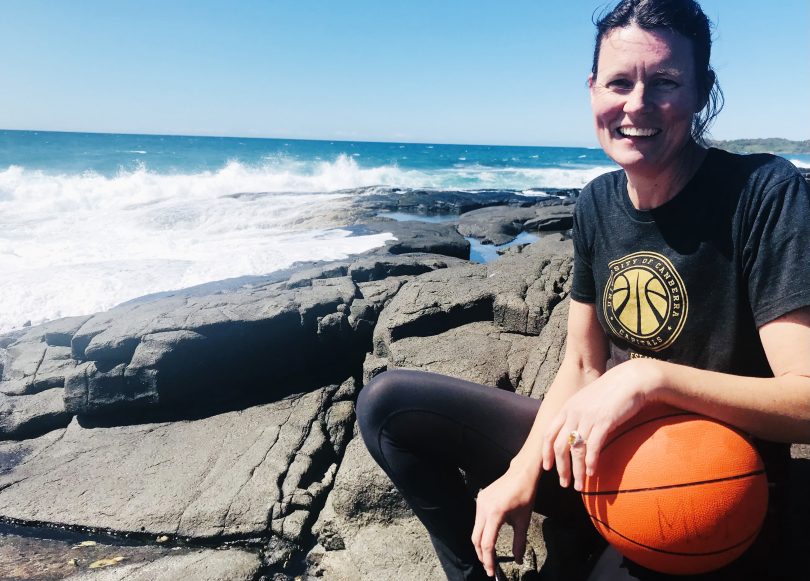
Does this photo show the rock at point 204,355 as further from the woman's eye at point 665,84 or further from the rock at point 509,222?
the rock at point 509,222

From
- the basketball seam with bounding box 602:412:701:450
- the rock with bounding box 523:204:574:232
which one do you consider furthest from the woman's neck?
the rock with bounding box 523:204:574:232

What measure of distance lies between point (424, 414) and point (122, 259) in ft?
31.8

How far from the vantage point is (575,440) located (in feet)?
5.14

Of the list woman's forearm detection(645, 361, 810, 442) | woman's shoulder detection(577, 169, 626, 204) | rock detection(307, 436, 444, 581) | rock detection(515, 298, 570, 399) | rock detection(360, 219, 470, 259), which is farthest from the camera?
rock detection(360, 219, 470, 259)

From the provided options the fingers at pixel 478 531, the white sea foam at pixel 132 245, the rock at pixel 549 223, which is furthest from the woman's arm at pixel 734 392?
the rock at pixel 549 223

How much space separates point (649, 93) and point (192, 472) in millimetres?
3498

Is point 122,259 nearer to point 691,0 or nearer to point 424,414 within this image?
point 424,414

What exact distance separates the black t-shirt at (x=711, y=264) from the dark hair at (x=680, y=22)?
244 mm

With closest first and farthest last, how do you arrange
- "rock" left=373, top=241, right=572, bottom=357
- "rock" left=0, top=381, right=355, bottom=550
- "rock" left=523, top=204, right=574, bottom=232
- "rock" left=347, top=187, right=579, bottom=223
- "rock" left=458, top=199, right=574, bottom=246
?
"rock" left=0, top=381, right=355, bottom=550, "rock" left=373, top=241, right=572, bottom=357, "rock" left=458, top=199, right=574, bottom=246, "rock" left=523, top=204, right=574, bottom=232, "rock" left=347, top=187, right=579, bottom=223

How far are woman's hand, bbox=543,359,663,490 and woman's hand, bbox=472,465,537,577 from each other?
0.19 meters

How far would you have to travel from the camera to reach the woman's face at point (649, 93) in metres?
1.67

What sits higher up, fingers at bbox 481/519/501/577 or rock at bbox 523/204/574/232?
fingers at bbox 481/519/501/577

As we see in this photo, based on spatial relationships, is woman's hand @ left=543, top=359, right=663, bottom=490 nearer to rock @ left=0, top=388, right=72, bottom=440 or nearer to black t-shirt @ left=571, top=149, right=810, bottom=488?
black t-shirt @ left=571, top=149, right=810, bottom=488

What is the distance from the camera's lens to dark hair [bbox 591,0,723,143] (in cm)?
166
